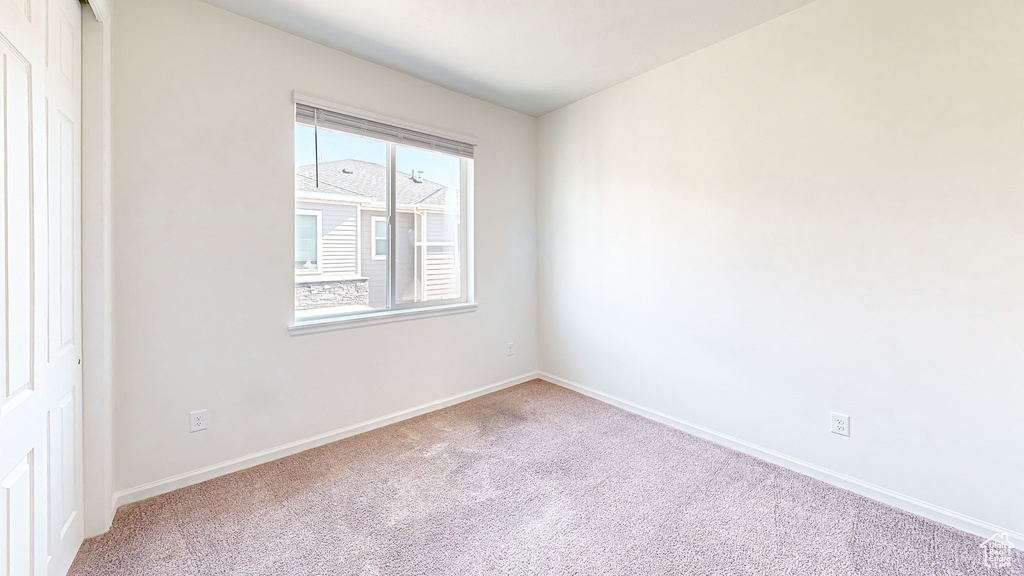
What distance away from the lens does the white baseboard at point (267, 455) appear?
6.73 feet

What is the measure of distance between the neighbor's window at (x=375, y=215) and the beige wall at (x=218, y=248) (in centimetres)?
15

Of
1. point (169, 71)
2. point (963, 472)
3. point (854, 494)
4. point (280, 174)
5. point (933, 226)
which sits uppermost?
point (169, 71)

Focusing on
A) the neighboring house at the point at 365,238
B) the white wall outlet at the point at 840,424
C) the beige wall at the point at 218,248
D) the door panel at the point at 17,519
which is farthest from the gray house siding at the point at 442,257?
the white wall outlet at the point at 840,424

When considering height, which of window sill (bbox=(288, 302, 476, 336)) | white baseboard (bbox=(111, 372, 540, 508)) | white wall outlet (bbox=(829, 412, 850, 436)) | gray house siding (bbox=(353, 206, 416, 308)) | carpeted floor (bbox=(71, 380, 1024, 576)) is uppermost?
gray house siding (bbox=(353, 206, 416, 308))

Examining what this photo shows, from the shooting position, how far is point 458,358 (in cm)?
340

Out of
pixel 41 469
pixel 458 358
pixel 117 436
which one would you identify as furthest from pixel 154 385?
pixel 458 358

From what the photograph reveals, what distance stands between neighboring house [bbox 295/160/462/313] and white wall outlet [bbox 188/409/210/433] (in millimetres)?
773

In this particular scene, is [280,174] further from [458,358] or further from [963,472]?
[963,472]

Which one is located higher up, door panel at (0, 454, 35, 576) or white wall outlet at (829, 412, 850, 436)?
door panel at (0, 454, 35, 576)

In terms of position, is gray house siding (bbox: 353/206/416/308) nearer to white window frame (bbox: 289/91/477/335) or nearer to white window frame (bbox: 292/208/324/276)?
white window frame (bbox: 289/91/477/335)

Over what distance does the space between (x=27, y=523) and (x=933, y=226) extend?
356cm

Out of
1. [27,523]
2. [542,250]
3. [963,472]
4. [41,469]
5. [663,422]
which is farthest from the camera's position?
[542,250]

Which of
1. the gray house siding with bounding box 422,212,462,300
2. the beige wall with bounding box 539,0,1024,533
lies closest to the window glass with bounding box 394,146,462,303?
the gray house siding with bounding box 422,212,462,300

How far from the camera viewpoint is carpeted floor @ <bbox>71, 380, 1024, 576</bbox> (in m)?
1.64
